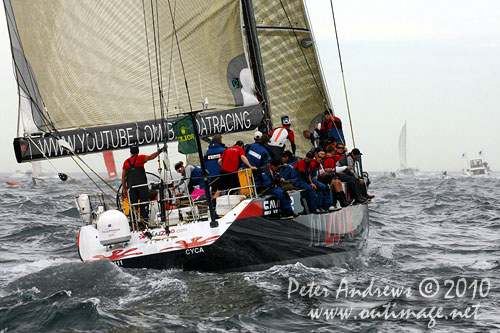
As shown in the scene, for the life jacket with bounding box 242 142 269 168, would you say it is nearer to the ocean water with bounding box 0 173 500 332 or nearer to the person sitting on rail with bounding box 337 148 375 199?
the ocean water with bounding box 0 173 500 332

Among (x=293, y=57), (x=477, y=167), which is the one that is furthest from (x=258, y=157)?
(x=477, y=167)

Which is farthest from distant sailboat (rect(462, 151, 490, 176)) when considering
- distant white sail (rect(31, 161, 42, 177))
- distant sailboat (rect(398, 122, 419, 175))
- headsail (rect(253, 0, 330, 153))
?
headsail (rect(253, 0, 330, 153))

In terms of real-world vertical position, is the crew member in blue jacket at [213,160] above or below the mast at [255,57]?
below

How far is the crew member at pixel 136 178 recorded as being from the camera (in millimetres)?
9180

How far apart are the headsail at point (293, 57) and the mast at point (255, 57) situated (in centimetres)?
226

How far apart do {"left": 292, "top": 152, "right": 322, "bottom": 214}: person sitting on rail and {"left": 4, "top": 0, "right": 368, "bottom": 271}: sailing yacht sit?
0.17 meters

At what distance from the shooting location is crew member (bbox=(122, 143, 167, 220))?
30.1ft

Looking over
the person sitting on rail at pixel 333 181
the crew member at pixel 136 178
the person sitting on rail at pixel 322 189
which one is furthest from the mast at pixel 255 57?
the crew member at pixel 136 178

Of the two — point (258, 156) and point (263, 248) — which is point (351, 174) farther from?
point (263, 248)

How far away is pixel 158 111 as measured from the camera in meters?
10.7

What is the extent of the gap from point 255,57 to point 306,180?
3.30 m

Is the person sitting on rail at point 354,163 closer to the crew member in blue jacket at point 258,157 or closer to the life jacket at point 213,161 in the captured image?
the crew member in blue jacket at point 258,157

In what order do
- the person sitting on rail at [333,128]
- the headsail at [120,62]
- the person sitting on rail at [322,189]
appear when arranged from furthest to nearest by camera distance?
the person sitting on rail at [333,128] → the headsail at [120,62] → the person sitting on rail at [322,189]

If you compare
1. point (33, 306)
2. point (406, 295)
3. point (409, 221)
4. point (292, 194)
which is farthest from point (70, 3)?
point (409, 221)
